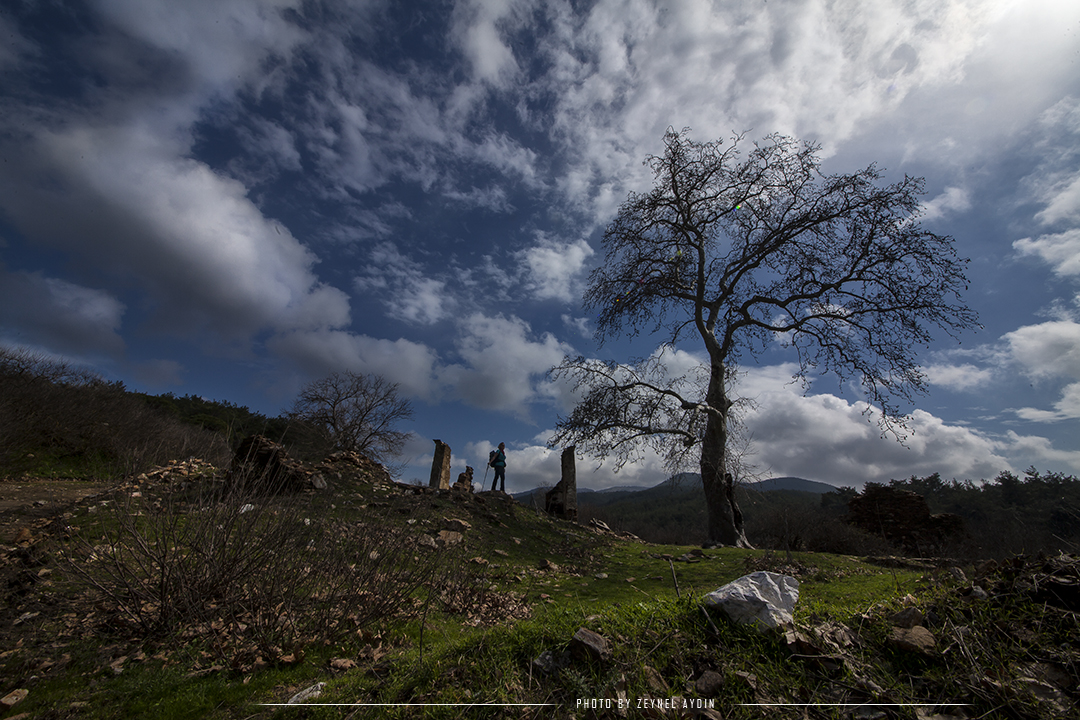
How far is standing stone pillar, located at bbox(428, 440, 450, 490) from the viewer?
47.5 feet

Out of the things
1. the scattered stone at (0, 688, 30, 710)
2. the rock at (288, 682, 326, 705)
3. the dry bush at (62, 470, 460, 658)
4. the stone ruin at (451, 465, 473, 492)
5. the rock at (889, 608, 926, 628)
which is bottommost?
the scattered stone at (0, 688, 30, 710)

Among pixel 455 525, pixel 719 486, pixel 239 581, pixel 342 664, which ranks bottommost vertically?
pixel 342 664

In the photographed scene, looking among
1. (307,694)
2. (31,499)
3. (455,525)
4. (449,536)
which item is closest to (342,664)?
(307,694)

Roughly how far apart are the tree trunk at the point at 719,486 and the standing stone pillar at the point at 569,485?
449 centimetres

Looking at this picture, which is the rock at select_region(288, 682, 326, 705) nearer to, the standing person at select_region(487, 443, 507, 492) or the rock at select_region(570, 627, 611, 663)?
the rock at select_region(570, 627, 611, 663)

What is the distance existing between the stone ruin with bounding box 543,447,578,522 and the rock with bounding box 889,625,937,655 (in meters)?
12.7

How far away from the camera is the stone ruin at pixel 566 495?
14.7 metres

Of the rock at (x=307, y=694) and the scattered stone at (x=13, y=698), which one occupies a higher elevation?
the rock at (x=307, y=694)

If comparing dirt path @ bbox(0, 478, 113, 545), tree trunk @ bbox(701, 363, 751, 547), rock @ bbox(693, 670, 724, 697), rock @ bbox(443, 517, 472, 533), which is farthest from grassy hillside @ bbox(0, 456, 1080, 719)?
tree trunk @ bbox(701, 363, 751, 547)

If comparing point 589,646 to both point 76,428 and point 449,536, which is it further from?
point 76,428

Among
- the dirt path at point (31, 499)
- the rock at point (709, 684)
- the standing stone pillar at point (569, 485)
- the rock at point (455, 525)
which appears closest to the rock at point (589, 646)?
the rock at point (709, 684)

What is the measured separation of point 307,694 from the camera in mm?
3012

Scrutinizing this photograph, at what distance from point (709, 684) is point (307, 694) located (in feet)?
8.99

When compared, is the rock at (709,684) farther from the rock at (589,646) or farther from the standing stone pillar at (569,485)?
the standing stone pillar at (569,485)
